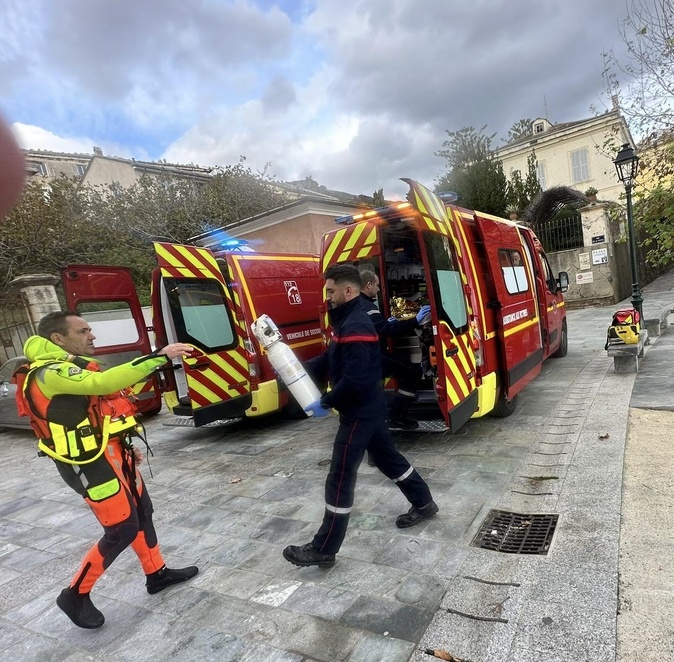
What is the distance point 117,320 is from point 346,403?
593cm

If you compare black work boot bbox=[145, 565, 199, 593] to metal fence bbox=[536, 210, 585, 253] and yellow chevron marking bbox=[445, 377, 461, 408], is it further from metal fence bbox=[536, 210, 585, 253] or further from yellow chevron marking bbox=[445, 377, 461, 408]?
metal fence bbox=[536, 210, 585, 253]

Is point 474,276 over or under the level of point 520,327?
over

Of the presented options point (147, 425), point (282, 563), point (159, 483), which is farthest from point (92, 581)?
point (147, 425)

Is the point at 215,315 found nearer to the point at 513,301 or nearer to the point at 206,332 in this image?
the point at 206,332

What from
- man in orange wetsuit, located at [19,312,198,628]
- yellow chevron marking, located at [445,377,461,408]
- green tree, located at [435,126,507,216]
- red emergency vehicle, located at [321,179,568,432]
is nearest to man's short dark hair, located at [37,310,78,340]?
man in orange wetsuit, located at [19,312,198,628]

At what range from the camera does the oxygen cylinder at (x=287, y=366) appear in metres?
2.94

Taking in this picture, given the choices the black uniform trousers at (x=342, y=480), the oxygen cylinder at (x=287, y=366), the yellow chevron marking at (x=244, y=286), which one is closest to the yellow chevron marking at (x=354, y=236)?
the yellow chevron marking at (x=244, y=286)

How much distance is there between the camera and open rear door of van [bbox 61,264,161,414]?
257 inches

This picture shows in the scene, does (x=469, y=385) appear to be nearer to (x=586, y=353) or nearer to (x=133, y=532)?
(x=133, y=532)

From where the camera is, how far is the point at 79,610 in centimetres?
255

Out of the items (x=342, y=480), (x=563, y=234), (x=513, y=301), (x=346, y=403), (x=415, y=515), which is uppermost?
(x=563, y=234)

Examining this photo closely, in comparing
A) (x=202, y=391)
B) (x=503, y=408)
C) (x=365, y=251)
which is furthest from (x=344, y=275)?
(x=202, y=391)

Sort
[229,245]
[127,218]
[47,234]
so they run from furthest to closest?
[127,218]
[47,234]
[229,245]

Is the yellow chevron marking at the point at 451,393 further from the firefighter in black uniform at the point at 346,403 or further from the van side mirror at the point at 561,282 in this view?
the van side mirror at the point at 561,282
